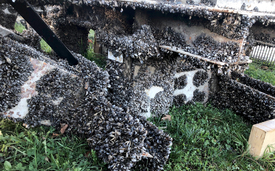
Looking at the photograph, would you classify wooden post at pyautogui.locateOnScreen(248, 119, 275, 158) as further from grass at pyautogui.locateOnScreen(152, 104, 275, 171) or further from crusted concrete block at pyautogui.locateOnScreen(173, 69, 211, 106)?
crusted concrete block at pyautogui.locateOnScreen(173, 69, 211, 106)

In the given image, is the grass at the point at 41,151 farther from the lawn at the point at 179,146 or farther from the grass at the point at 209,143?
the grass at the point at 209,143

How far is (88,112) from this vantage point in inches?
121

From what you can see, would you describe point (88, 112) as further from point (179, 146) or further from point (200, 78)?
point (200, 78)

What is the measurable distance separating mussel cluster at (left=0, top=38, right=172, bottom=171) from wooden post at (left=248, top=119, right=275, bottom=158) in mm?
1892

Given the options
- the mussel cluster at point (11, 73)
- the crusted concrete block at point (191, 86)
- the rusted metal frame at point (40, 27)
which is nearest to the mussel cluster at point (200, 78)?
the crusted concrete block at point (191, 86)

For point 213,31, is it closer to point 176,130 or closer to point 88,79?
point 176,130

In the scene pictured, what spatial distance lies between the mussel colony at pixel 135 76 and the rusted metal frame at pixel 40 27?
0.15 m

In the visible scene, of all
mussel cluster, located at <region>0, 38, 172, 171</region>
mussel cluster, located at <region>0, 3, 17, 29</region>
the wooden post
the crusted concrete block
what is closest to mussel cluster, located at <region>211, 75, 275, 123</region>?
the crusted concrete block

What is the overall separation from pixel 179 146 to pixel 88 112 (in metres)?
1.88

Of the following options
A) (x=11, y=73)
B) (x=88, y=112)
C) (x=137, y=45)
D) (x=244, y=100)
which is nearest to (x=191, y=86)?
(x=244, y=100)

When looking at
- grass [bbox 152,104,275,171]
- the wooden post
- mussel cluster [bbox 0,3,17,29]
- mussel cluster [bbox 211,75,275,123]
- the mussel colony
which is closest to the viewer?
the mussel colony

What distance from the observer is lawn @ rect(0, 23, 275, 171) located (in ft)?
8.40

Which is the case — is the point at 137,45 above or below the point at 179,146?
above

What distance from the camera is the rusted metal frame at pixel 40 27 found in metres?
3.05
